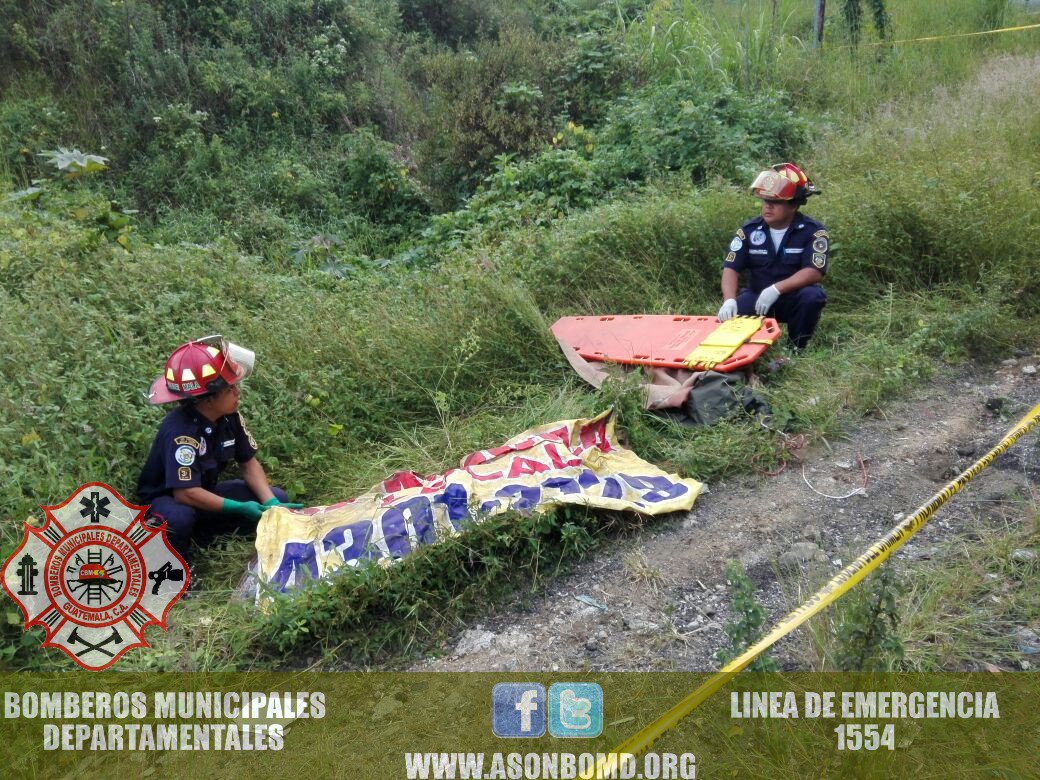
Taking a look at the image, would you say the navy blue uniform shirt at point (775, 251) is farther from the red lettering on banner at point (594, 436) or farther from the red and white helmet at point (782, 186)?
the red lettering on banner at point (594, 436)

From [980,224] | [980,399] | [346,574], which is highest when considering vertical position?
[980,224]

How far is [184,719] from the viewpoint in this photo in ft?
8.86

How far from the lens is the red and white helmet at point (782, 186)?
5.04 meters

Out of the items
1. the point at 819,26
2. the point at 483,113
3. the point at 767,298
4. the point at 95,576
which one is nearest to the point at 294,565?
the point at 95,576

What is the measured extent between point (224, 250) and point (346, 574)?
11.4 feet

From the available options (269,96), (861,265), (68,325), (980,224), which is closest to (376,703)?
(68,325)

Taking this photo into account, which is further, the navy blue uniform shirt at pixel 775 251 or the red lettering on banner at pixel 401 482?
the navy blue uniform shirt at pixel 775 251

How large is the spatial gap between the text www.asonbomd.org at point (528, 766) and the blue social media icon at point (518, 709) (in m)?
0.09

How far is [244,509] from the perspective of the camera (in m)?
3.70

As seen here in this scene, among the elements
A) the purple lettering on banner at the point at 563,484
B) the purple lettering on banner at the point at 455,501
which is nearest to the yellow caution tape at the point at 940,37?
the purple lettering on banner at the point at 563,484

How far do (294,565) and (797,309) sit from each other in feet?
10.7

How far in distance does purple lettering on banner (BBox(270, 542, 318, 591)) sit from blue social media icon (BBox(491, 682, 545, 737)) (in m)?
0.96

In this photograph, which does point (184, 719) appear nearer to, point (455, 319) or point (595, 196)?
point (455, 319)

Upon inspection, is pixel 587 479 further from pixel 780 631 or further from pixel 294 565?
pixel 780 631
